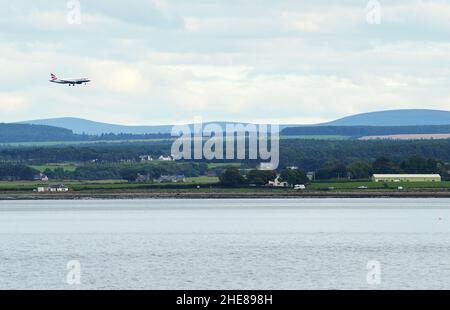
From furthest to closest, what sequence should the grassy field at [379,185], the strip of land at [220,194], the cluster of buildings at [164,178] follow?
the cluster of buildings at [164,178], the grassy field at [379,185], the strip of land at [220,194]

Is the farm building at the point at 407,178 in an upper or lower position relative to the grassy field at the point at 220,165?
lower

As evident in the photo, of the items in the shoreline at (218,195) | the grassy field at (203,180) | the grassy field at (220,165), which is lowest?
the shoreline at (218,195)

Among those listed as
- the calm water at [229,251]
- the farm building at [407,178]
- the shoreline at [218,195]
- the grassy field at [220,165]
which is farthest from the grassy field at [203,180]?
the calm water at [229,251]

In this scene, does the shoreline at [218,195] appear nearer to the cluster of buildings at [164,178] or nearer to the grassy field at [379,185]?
the grassy field at [379,185]

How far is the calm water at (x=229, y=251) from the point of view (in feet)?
182

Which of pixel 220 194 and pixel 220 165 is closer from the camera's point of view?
pixel 220 194

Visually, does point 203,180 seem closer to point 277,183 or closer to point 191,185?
point 191,185

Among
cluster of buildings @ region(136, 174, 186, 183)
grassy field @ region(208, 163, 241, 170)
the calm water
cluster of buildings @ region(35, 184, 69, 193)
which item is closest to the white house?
cluster of buildings @ region(136, 174, 186, 183)

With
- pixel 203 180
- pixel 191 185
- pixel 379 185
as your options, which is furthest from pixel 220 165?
pixel 379 185

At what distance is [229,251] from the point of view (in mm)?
70000

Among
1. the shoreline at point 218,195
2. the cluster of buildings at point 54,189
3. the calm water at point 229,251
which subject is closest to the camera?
the calm water at point 229,251

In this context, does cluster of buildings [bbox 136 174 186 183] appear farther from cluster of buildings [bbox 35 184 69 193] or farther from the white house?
the white house
